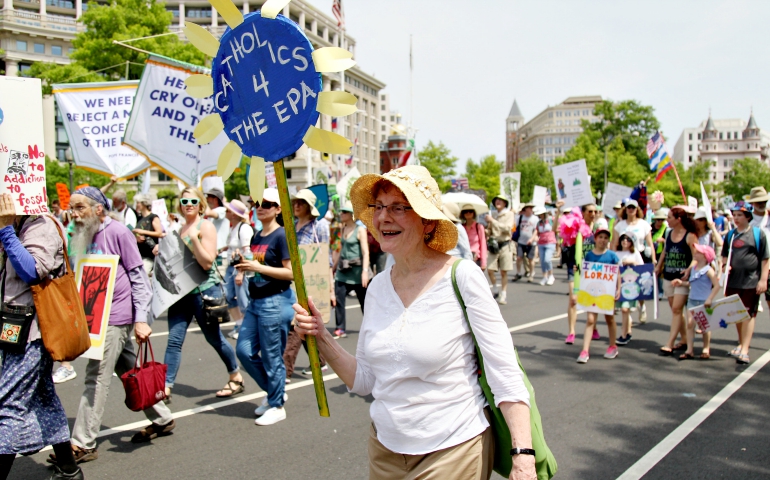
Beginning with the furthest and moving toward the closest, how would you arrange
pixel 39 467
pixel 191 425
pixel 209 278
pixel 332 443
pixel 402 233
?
pixel 209 278 → pixel 191 425 → pixel 332 443 → pixel 39 467 → pixel 402 233

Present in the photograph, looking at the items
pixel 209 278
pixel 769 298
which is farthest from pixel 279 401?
pixel 769 298

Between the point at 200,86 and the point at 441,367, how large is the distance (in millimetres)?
1352

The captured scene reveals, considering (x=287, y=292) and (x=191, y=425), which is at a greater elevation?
(x=287, y=292)

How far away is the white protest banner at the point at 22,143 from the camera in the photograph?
Answer: 3373mm

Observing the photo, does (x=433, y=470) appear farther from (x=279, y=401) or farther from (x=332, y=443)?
(x=279, y=401)

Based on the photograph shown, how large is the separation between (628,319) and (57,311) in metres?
6.79

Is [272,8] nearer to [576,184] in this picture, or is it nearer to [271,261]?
[271,261]

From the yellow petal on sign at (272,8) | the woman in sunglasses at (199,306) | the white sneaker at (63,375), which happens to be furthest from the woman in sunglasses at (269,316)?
the yellow petal on sign at (272,8)

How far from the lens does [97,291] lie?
4.32m

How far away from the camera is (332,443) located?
4559 millimetres

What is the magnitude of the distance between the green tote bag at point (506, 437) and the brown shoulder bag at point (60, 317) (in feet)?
8.21

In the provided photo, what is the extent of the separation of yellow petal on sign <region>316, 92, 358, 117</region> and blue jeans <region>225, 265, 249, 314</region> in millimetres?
6006

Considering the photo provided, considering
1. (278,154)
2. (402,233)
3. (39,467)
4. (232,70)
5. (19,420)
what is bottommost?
(39,467)

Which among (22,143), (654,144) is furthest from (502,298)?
(22,143)
